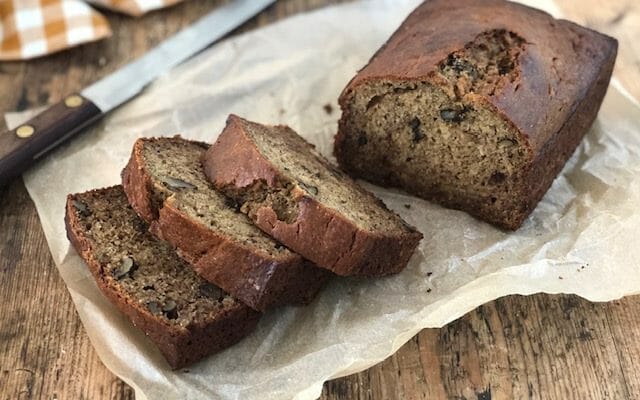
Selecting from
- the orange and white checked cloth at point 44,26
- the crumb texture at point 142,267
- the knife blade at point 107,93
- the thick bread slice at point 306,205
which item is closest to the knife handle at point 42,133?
the knife blade at point 107,93

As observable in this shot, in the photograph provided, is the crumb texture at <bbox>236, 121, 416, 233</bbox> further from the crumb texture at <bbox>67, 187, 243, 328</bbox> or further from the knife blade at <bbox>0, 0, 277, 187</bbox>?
the knife blade at <bbox>0, 0, 277, 187</bbox>

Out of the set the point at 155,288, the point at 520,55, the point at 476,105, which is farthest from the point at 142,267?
the point at 520,55

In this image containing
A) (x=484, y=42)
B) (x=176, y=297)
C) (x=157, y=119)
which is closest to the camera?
(x=176, y=297)

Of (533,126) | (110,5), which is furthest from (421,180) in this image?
(110,5)

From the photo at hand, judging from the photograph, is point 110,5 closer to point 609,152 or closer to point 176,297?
point 176,297

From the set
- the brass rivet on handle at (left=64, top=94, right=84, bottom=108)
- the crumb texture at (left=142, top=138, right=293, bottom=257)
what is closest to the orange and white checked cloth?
the brass rivet on handle at (left=64, top=94, right=84, bottom=108)

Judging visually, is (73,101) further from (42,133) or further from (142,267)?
(142,267)
